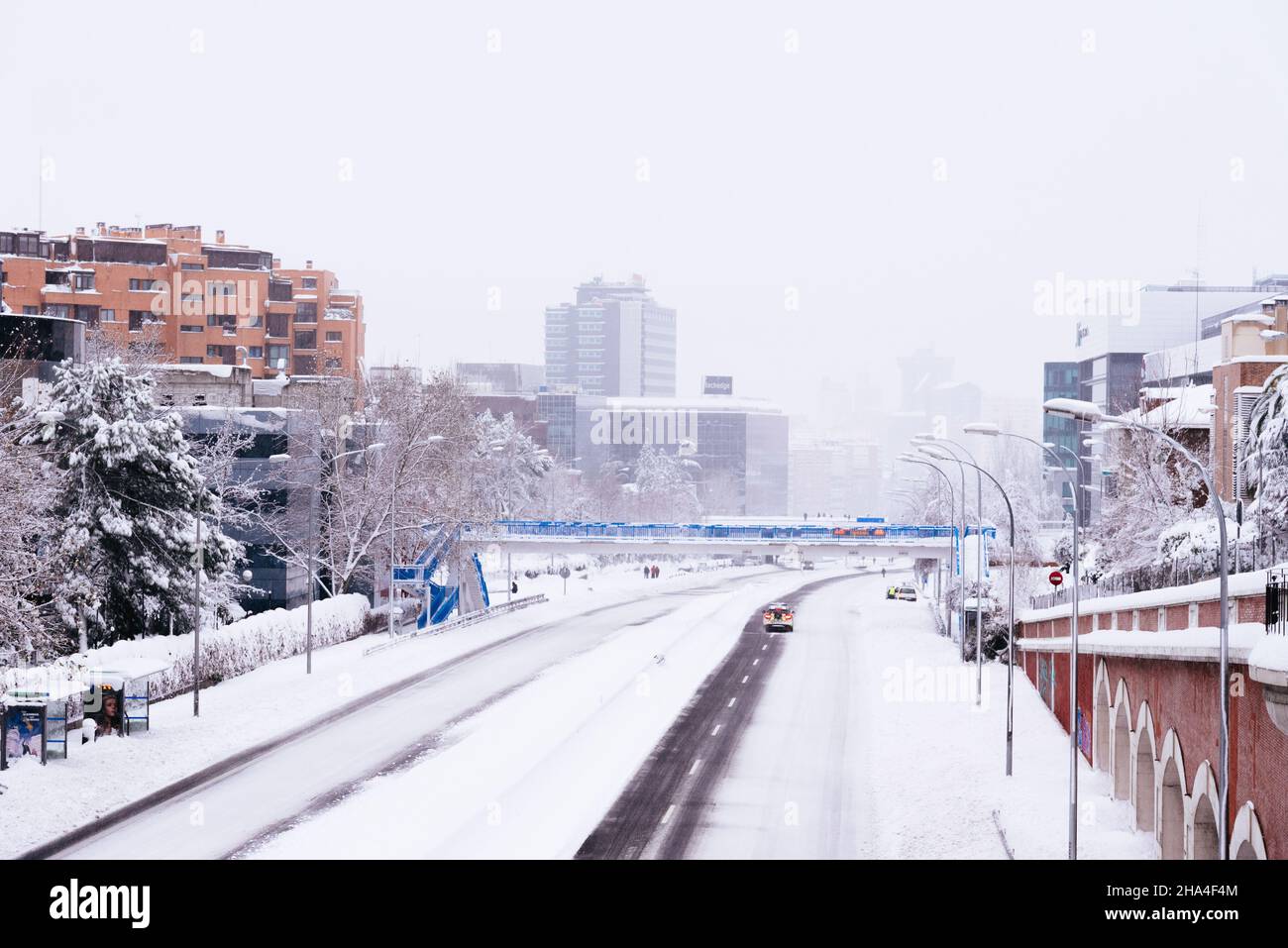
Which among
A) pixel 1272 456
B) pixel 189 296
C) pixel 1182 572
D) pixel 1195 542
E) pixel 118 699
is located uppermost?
pixel 189 296

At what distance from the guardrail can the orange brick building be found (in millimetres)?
22838

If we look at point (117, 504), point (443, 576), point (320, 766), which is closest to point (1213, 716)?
point (320, 766)

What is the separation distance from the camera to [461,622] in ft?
226

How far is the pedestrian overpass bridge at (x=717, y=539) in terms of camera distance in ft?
255

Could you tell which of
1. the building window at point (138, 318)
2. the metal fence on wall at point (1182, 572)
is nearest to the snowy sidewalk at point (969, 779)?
the metal fence on wall at point (1182, 572)

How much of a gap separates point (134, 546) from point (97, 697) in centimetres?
1418

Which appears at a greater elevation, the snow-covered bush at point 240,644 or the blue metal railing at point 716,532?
the blue metal railing at point 716,532

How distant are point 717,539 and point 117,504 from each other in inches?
1532

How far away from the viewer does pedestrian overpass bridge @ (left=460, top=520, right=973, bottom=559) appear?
255ft

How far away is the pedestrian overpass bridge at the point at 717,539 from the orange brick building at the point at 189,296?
2238 centimetres

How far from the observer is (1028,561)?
248 ft

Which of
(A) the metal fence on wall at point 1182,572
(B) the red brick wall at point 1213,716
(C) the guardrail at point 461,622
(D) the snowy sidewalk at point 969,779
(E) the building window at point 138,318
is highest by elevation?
(E) the building window at point 138,318

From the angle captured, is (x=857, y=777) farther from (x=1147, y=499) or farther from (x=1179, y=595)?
(x=1147, y=499)

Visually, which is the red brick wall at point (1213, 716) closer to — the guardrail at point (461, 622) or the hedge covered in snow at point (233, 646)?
the hedge covered in snow at point (233, 646)
